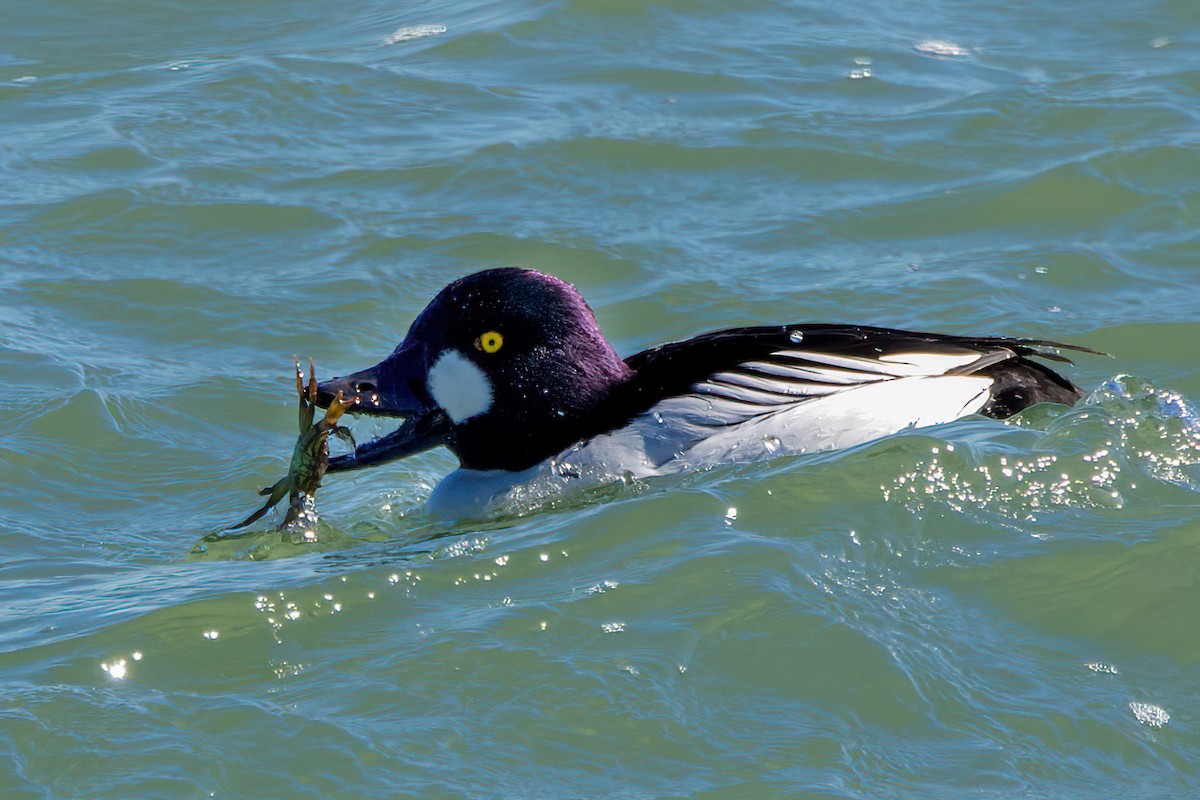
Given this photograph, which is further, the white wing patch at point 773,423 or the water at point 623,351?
the white wing patch at point 773,423

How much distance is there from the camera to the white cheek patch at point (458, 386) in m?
6.52

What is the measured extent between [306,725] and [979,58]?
9.61 metres

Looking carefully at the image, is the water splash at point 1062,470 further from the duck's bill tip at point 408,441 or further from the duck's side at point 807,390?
the duck's bill tip at point 408,441

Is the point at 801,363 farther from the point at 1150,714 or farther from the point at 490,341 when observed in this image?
the point at 1150,714

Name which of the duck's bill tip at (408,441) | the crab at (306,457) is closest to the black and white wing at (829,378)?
the duck's bill tip at (408,441)

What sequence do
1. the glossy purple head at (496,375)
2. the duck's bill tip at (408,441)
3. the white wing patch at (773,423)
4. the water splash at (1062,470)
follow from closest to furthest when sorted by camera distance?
the water splash at (1062,470)
the white wing patch at (773,423)
the glossy purple head at (496,375)
the duck's bill tip at (408,441)

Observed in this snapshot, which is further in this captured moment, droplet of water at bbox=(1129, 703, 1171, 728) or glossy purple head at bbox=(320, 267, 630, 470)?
glossy purple head at bbox=(320, 267, 630, 470)

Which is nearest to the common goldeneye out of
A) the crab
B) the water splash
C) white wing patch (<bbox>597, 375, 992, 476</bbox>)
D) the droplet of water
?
white wing patch (<bbox>597, 375, 992, 476</bbox>)

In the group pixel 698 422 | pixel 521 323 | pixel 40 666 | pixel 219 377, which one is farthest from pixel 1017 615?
pixel 219 377

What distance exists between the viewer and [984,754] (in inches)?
161

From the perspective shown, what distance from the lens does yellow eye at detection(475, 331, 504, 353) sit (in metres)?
6.45

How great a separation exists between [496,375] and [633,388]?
22.3 inches

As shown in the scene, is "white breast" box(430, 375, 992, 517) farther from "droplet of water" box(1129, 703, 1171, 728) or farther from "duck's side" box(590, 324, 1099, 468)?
"droplet of water" box(1129, 703, 1171, 728)

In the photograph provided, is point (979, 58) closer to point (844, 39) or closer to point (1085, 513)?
point (844, 39)
